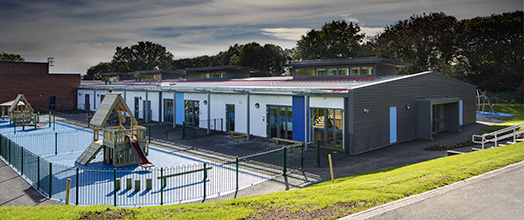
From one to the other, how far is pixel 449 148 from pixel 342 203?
44.2 feet

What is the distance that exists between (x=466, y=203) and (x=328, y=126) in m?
11.7

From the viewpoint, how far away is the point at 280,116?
2320 centimetres

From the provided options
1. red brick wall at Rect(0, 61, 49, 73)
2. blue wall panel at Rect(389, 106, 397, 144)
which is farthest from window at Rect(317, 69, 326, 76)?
red brick wall at Rect(0, 61, 49, 73)

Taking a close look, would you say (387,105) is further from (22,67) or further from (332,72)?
(22,67)

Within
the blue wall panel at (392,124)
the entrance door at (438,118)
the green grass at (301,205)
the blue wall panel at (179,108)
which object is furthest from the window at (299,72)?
the green grass at (301,205)

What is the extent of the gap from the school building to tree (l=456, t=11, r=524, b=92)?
2652 cm

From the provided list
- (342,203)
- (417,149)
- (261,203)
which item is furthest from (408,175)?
(417,149)

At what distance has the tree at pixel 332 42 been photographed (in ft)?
208

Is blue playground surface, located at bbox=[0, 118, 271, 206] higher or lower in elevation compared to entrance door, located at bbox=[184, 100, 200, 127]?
lower

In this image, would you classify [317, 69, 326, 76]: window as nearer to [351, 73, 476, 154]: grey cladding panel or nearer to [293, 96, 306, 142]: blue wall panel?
[351, 73, 476, 154]: grey cladding panel

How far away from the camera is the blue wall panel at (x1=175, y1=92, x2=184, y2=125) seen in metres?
31.3

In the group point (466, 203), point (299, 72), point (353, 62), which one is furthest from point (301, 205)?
point (299, 72)

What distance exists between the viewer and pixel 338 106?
19.9 meters

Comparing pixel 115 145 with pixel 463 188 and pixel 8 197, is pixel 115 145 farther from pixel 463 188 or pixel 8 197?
pixel 463 188
